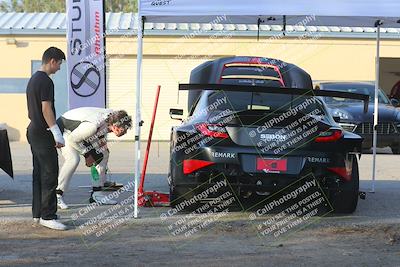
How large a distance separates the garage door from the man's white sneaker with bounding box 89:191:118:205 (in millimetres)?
11880

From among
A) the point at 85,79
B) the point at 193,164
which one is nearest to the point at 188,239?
the point at 193,164

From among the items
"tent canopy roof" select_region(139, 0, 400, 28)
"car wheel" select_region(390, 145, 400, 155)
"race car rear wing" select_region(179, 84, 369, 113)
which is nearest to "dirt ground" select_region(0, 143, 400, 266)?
"race car rear wing" select_region(179, 84, 369, 113)

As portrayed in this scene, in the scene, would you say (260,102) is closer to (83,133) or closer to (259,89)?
(259,89)

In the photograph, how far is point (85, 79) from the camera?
9.25m

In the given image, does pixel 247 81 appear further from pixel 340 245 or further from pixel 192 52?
pixel 192 52

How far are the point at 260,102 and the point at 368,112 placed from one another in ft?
24.9

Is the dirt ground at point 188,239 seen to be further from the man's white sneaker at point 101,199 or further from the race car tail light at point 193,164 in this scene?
the race car tail light at point 193,164

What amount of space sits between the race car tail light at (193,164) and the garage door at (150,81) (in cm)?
1321

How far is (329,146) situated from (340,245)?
118cm

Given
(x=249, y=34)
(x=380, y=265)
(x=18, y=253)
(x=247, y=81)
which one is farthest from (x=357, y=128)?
(x=18, y=253)

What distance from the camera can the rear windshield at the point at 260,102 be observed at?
7.16 m

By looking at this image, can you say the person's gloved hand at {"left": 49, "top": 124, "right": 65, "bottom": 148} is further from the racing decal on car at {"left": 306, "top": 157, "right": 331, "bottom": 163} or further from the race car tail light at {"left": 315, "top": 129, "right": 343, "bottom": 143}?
the race car tail light at {"left": 315, "top": 129, "right": 343, "bottom": 143}

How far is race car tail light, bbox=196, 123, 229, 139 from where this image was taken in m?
6.60

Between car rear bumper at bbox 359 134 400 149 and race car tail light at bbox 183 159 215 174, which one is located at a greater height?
race car tail light at bbox 183 159 215 174
